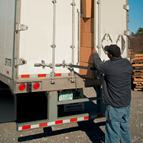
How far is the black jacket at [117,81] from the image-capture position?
3.02m

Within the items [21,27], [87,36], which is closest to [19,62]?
[21,27]

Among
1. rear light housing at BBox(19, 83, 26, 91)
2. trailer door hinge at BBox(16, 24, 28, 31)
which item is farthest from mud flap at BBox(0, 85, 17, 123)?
trailer door hinge at BBox(16, 24, 28, 31)

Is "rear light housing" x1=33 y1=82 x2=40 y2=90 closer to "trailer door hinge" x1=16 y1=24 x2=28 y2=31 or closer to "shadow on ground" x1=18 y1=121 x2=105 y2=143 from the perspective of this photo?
"trailer door hinge" x1=16 y1=24 x2=28 y2=31

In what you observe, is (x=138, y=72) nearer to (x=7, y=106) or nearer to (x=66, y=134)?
(x=66, y=134)

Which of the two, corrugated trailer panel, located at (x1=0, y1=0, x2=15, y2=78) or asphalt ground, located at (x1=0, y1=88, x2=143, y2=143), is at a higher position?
corrugated trailer panel, located at (x1=0, y1=0, x2=15, y2=78)

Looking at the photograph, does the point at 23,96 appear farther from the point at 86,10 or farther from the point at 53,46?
the point at 86,10

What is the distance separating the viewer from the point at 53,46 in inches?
133

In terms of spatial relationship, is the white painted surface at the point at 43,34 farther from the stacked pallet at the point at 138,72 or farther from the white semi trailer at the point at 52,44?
the stacked pallet at the point at 138,72

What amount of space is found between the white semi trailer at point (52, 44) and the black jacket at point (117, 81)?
676mm

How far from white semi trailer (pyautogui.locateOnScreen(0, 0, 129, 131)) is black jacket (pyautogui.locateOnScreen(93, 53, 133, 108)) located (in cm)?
68

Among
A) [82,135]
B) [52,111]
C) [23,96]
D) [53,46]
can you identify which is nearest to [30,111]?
[23,96]

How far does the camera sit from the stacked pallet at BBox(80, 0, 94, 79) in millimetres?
3623

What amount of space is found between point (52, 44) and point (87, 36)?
825 millimetres

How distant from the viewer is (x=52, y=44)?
3.41 meters
